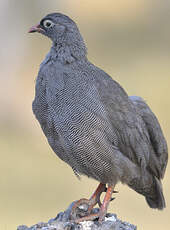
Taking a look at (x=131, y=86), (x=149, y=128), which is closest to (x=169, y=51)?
(x=131, y=86)

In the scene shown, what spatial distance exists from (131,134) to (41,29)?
66.6 inches

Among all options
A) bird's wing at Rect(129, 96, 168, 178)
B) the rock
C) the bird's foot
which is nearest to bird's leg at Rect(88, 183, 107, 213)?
the bird's foot

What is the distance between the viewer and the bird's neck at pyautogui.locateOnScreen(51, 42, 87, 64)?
8.71 metres

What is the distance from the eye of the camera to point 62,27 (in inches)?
347

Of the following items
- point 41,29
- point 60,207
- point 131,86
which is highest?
point 41,29

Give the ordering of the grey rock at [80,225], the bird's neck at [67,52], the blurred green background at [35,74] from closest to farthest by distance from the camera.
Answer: the grey rock at [80,225] → the bird's neck at [67,52] → the blurred green background at [35,74]

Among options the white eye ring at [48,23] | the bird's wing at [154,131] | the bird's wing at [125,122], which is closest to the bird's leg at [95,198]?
the bird's wing at [125,122]

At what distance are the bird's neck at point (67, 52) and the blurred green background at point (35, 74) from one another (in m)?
4.58

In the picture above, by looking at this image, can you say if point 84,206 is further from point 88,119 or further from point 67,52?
point 67,52

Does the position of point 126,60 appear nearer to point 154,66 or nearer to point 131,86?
point 154,66

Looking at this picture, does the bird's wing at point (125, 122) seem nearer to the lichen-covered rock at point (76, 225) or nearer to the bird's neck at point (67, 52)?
the bird's neck at point (67, 52)

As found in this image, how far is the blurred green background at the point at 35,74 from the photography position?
45.3ft

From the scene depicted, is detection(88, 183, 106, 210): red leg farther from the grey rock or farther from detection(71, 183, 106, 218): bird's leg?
the grey rock

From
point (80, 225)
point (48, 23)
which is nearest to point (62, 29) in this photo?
point (48, 23)
